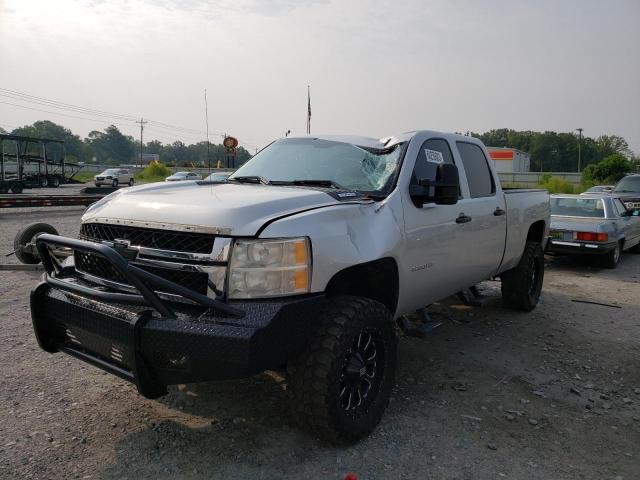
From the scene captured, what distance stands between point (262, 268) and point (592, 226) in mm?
8496

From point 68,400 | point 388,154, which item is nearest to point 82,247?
point 68,400

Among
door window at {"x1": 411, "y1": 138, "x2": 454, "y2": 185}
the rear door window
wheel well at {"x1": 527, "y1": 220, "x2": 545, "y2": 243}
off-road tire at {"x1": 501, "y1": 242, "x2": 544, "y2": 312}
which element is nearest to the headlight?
door window at {"x1": 411, "y1": 138, "x2": 454, "y2": 185}

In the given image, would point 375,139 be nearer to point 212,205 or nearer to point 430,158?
point 430,158

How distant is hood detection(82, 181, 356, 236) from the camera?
9.18ft

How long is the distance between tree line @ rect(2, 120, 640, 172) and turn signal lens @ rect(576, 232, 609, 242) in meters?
104

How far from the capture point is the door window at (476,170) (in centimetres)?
484

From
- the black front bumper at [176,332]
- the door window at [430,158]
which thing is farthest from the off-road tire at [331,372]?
the door window at [430,158]

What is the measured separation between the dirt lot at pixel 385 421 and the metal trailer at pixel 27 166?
24343 mm

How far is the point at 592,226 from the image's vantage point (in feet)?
31.2

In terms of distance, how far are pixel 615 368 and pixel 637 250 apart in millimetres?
8922

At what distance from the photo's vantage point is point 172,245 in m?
2.92

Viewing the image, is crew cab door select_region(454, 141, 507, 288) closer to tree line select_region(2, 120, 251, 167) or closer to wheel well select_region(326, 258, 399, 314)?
wheel well select_region(326, 258, 399, 314)

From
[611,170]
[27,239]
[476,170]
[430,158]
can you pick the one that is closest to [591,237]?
[476,170]

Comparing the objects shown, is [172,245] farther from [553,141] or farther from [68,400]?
[553,141]
